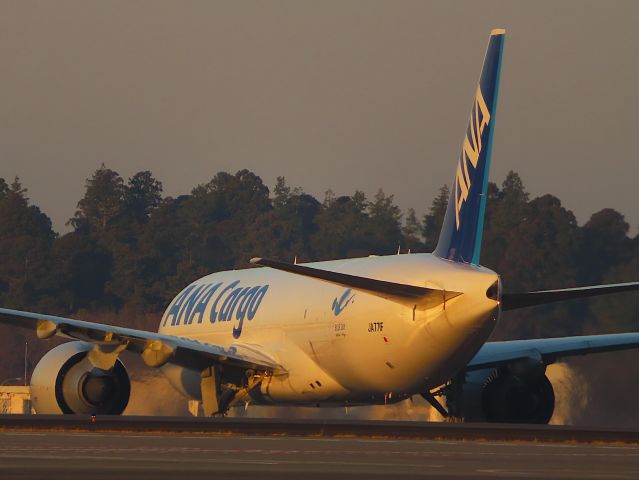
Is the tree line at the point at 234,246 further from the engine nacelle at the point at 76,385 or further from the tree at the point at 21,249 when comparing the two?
the engine nacelle at the point at 76,385

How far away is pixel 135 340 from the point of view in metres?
38.6

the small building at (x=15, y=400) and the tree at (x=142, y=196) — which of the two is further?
the tree at (x=142, y=196)

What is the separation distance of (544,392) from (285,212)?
349 feet

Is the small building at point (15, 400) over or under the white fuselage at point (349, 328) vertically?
under

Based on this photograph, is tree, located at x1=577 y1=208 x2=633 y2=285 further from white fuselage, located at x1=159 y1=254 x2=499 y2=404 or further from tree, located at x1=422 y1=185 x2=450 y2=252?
white fuselage, located at x1=159 y1=254 x2=499 y2=404

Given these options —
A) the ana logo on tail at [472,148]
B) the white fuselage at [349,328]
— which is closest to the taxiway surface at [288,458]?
the white fuselage at [349,328]

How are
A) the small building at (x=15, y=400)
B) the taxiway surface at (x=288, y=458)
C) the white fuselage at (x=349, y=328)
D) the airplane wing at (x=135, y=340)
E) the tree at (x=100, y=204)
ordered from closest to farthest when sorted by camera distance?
the taxiway surface at (x=288, y=458) < the white fuselage at (x=349, y=328) < the airplane wing at (x=135, y=340) < the small building at (x=15, y=400) < the tree at (x=100, y=204)

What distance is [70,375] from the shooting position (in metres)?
39.7

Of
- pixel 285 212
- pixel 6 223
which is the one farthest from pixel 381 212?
pixel 6 223

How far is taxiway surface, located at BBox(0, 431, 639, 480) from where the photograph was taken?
64.3 feet

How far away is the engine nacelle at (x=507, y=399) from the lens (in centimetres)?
4175

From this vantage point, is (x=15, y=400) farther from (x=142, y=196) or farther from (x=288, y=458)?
(x=142, y=196)

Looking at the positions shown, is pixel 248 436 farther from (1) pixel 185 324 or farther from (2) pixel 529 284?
(2) pixel 529 284

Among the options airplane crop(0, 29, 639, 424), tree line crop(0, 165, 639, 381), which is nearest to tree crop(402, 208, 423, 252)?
tree line crop(0, 165, 639, 381)
